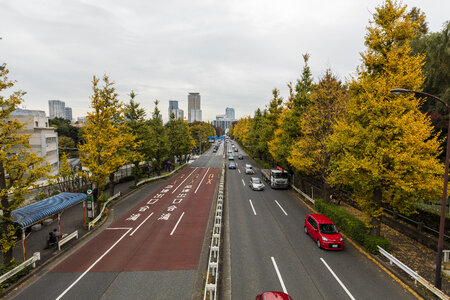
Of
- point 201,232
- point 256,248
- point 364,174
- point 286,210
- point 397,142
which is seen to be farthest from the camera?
point 286,210

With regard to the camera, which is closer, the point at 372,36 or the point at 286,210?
the point at 372,36

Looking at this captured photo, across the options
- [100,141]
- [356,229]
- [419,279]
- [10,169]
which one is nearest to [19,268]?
[10,169]

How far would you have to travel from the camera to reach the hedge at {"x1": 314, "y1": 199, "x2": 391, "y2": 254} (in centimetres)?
1373

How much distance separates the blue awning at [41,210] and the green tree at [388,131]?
1861cm

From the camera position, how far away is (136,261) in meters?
13.4

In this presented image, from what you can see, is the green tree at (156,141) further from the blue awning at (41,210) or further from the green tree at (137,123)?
the blue awning at (41,210)

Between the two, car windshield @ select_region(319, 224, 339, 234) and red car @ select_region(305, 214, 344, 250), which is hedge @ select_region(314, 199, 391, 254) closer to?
red car @ select_region(305, 214, 344, 250)

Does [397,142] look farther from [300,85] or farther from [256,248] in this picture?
[300,85]

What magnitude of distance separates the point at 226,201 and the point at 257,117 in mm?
39302

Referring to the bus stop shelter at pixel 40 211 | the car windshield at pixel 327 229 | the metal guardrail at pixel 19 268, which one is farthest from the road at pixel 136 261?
the car windshield at pixel 327 229

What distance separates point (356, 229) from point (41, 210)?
67.8 ft

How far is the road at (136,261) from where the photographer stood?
1066cm

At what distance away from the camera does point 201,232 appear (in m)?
17.7

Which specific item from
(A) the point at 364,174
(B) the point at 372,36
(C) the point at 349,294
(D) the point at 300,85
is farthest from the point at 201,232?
(D) the point at 300,85
